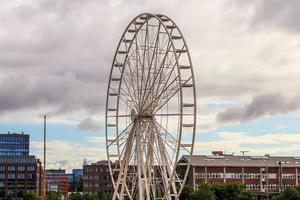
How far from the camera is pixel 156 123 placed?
66250 millimetres

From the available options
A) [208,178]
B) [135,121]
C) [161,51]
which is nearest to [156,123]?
[135,121]

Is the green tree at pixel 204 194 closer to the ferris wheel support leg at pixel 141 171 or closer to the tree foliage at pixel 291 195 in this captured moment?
the tree foliage at pixel 291 195

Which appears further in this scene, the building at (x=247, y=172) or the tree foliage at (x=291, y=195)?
the building at (x=247, y=172)

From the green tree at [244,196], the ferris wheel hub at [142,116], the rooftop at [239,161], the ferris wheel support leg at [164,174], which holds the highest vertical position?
the ferris wheel hub at [142,116]

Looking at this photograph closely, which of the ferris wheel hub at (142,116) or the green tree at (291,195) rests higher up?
the ferris wheel hub at (142,116)

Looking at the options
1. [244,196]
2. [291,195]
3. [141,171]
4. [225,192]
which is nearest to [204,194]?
[225,192]

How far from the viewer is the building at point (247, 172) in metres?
170

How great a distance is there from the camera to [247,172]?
6826 inches

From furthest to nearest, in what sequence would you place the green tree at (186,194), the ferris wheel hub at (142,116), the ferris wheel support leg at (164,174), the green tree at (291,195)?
the green tree at (186,194) → the green tree at (291,195) → the ferris wheel hub at (142,116) → the ferris wheel support leg at (164,174)

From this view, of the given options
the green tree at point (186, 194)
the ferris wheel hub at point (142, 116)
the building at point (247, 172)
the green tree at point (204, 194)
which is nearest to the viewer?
the ferris wheel hub at point (142, 116)

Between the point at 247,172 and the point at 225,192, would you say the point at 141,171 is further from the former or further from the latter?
the point at 247,172

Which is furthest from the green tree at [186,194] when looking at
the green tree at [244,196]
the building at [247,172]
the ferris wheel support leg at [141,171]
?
the ferris wheel support leg at [141,171]

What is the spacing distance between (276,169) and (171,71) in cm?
11660

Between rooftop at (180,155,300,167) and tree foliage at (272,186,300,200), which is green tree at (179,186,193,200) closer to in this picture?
tree foliage at (272,186,300,200)
